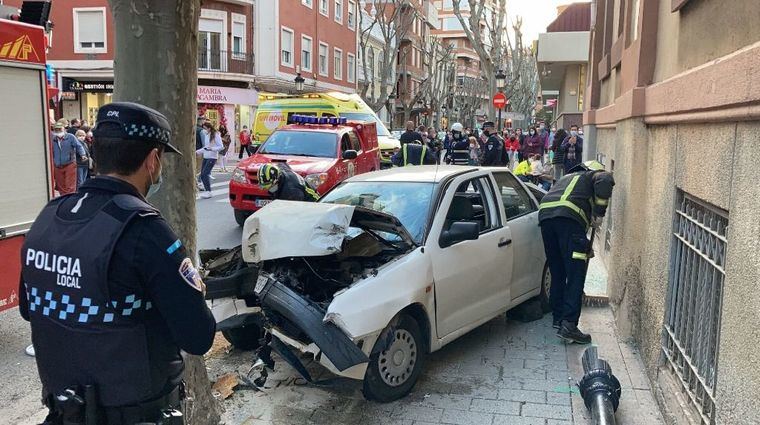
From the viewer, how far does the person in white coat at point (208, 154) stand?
51.0ft

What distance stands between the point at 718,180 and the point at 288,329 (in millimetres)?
2748

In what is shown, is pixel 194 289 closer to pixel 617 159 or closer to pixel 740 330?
pixel 740 330

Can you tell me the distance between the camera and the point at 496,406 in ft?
14.7

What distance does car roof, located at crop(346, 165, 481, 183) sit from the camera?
553 centimetres

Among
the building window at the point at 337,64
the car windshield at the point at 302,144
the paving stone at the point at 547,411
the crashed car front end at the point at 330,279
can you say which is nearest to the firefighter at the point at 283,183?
the crashed car front end at the point at 330,279

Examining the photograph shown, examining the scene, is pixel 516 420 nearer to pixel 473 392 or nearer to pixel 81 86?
pixel 473 392

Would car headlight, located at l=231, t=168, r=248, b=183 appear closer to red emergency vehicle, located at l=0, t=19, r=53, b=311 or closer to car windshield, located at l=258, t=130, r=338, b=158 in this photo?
car windshield, located at l=258, t=130, r=338, b=158

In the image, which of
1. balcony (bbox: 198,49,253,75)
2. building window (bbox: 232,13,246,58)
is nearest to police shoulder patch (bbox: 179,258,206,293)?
balcony (bbox: 198,49,253,75)

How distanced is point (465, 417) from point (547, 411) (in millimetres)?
575

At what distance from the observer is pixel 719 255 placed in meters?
3.52

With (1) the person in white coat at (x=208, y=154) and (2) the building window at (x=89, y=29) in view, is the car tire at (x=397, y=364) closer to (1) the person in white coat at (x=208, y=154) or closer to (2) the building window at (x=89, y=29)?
(1) the person in white coat at (x=208, y=154)

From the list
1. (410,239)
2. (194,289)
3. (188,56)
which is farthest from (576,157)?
(194,289)

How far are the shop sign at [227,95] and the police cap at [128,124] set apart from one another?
2990cm

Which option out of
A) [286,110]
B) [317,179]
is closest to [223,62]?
[286,110]
